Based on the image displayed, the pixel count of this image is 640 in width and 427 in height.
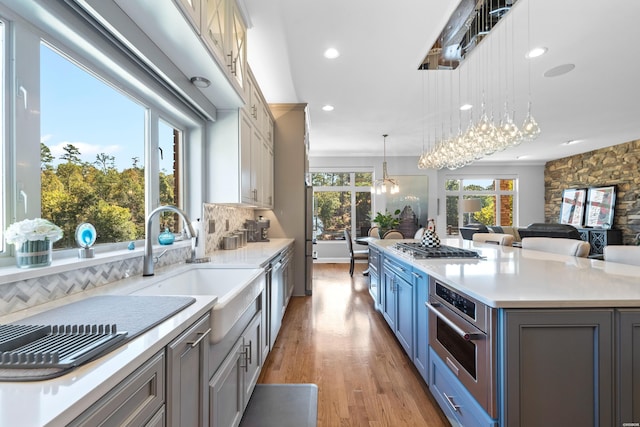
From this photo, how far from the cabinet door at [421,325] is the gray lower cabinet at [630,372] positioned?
904 mm

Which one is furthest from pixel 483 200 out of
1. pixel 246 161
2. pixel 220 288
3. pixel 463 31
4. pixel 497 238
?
pixel 220 288

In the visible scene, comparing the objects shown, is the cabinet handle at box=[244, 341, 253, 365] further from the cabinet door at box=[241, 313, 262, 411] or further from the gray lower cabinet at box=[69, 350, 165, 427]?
the gray lower cabinet at box=[69, 350, 165, 427]

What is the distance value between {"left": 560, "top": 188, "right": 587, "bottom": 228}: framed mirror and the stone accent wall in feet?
0.61

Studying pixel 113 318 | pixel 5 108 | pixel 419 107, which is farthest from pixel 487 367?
pixel 419 107

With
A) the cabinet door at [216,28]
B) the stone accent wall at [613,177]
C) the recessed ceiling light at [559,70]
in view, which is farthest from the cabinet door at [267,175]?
the stone accent wall at [613,177]

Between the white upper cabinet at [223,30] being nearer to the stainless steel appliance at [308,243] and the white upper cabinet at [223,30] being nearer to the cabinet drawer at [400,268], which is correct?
the cabinet drawer at [400,268]

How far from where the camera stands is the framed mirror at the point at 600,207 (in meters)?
6.81

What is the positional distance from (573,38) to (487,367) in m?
3.12

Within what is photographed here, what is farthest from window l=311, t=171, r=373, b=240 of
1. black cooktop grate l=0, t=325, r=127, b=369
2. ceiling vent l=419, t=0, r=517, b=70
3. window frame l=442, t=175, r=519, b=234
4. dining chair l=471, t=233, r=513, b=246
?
black cooktop grate l=0, t=325, r=127, b=369

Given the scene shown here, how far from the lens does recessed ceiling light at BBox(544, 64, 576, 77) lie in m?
3.21

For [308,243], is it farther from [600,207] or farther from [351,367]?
[600,207]

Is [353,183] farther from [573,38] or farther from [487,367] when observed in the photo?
[487,367]

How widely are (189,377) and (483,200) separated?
9.46 metres

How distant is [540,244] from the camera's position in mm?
3008
